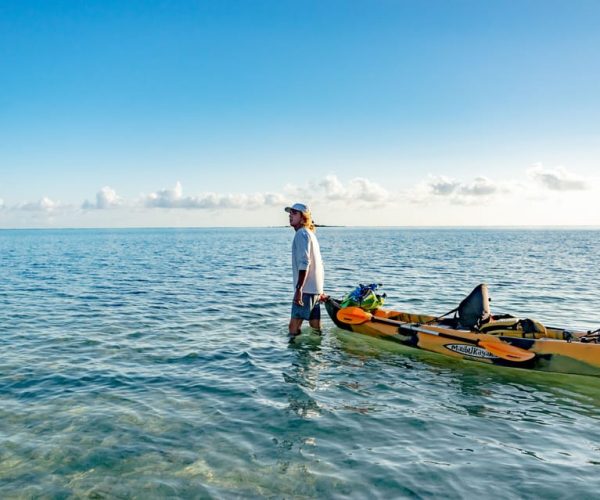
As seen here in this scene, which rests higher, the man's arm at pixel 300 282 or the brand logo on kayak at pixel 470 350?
the man's arm at pixel 300 282

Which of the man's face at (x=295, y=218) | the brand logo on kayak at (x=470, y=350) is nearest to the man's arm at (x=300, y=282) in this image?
the man's face at (x=295, y=218)

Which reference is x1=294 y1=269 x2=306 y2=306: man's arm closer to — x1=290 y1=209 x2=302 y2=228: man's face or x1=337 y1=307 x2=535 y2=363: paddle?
x1=290 y1=209 x2=302 y2=228: man's face

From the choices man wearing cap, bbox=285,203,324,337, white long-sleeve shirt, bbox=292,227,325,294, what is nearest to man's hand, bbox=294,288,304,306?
man wearing cap, bbox=285,203,324,337

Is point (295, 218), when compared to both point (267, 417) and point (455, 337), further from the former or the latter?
point (267, 417)

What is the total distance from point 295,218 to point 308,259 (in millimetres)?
1070

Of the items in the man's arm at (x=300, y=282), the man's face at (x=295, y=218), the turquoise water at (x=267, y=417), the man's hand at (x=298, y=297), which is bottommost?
the turquoise water at (x=267, y=417)

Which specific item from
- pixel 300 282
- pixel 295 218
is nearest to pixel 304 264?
pixel 300 282

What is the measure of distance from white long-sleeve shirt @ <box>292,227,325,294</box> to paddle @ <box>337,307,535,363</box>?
1.31m

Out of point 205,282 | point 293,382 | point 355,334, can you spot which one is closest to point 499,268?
point 205,282

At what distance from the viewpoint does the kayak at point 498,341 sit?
9.95 m

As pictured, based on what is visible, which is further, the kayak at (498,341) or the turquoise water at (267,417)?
the kayak at (498,341)

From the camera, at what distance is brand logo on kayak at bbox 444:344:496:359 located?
10844mm

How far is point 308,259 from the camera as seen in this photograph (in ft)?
39.0

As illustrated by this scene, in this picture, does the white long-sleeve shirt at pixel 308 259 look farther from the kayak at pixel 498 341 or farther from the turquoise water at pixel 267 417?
the turquoise water at pixel 267 417
